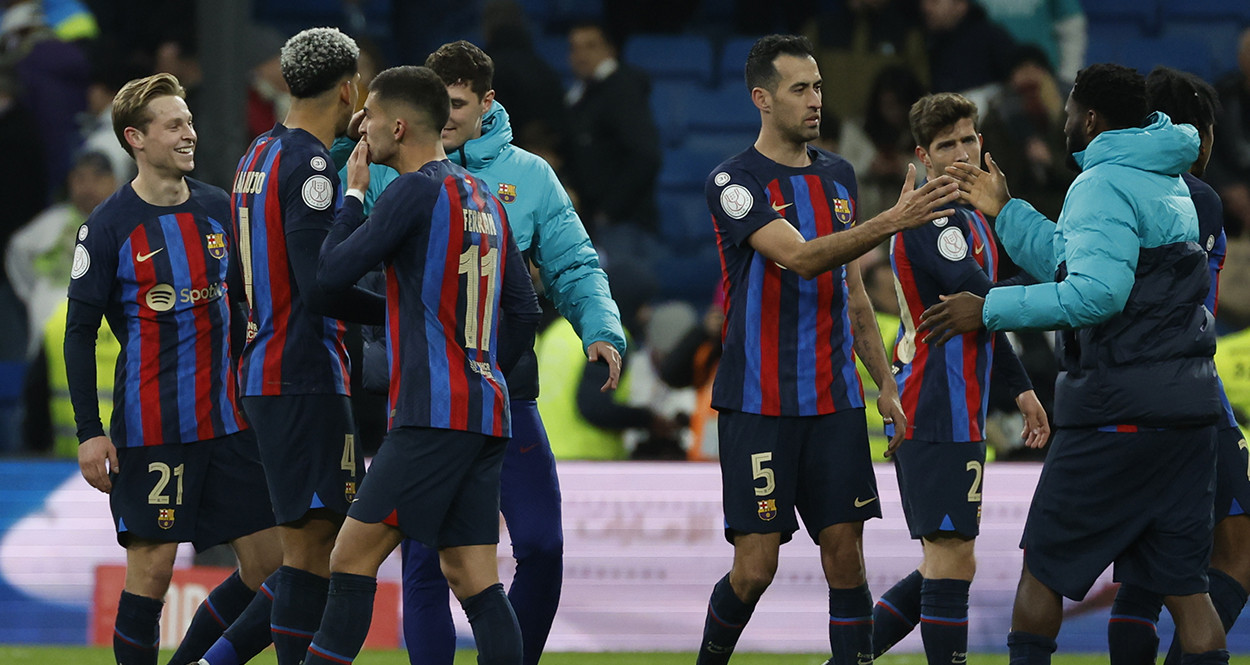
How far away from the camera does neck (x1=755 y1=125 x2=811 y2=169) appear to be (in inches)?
202

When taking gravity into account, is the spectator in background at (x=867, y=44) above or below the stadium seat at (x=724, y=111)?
above

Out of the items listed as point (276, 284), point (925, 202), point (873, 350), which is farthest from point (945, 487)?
point (276, 284)

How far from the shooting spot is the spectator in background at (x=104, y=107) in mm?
9500

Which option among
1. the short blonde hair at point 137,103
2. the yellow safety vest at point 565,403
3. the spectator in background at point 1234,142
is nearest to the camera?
the short blonde hair at point 137,103

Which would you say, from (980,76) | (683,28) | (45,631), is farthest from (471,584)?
(683,28)

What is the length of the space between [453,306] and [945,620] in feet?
6.78

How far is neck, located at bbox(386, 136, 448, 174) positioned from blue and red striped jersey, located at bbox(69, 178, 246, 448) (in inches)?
47.6

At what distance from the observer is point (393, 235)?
422cm

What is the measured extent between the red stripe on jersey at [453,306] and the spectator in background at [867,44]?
225 inches

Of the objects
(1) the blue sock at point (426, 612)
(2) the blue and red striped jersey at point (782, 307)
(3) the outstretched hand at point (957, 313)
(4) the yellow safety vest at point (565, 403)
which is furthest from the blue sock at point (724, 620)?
(4) the yellow safety vest at point (565, 403)

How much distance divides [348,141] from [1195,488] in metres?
2.69

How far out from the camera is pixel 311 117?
4.86 meters

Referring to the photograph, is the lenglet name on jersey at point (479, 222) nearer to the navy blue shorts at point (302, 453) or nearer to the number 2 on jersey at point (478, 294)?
the number 2 on jersey at point (478, 294)

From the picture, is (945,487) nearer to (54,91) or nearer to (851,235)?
(851,235)
